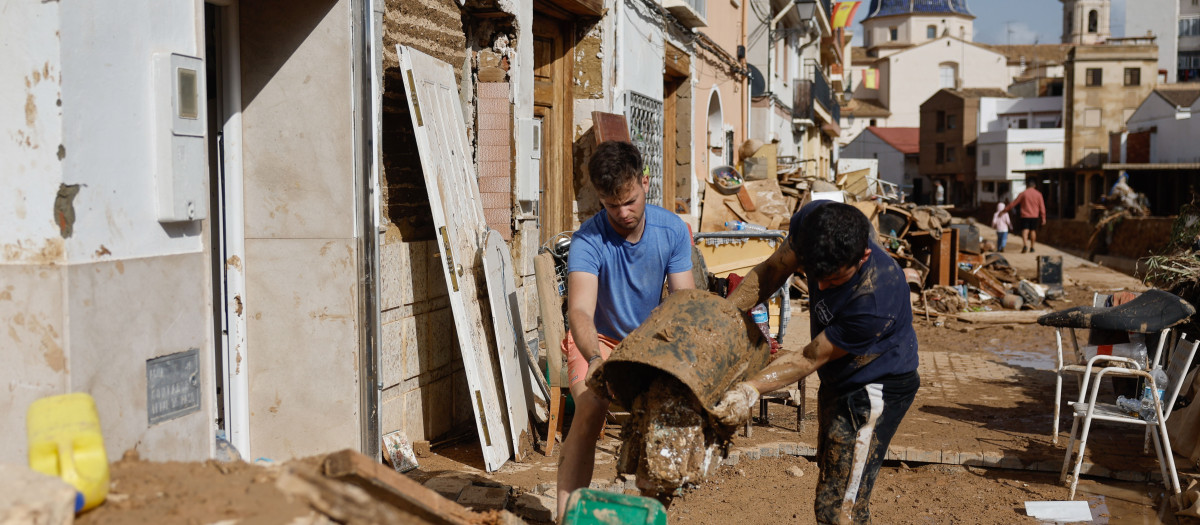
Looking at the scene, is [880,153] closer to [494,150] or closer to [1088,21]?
[1088,21]

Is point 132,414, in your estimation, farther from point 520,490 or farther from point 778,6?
point 778,6

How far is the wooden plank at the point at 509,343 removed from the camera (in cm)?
524

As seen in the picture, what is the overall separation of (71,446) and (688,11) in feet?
29.6

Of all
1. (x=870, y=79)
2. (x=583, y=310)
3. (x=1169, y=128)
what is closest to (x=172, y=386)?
(x=583, y=310)

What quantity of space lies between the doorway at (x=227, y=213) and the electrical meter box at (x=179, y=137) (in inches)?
49.7

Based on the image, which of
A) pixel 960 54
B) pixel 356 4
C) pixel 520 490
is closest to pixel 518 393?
pixel 520 490

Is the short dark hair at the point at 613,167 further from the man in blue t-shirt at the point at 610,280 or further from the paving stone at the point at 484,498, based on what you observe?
the paving stone at the point at 484,498

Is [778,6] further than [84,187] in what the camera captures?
Yes

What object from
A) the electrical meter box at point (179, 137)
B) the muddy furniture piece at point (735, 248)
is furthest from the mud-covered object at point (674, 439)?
the muddy furniture piece at point (735, 248)

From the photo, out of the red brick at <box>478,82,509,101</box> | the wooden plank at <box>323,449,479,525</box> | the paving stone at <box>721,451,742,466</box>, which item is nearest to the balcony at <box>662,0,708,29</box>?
the red brick at <box>478,82,509,101</box>

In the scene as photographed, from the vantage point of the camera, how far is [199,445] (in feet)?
10.9

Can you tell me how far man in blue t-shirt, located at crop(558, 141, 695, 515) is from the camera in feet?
12.3

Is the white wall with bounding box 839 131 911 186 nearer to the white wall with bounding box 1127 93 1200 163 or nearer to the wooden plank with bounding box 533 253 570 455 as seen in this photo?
the white wall with bounding box 1127 93 1200 163

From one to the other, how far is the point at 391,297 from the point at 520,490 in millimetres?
1176
